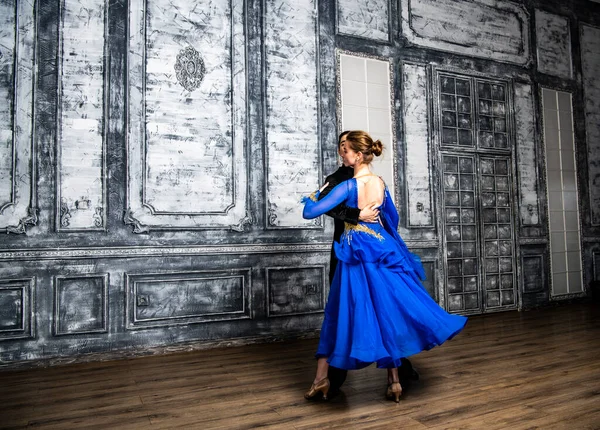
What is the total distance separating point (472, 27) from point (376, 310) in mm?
5031

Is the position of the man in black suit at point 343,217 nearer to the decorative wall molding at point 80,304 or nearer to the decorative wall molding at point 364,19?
the decorative wall molding at point 80,304

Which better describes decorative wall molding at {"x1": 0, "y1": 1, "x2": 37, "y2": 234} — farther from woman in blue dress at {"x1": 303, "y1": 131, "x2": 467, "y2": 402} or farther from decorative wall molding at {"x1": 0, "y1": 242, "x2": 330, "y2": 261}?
woman in blue dress at {"x1": 303, "y1": 131, "x2": 467, "y2": 402}

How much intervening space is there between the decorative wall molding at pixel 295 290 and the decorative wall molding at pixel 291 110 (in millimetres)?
462

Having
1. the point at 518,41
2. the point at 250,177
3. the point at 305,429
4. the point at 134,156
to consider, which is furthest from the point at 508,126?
the point at 305,429

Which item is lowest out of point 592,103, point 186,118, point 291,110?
point 186,118

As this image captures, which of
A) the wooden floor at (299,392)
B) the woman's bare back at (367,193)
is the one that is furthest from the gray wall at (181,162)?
the woman's bare back at (367,193)

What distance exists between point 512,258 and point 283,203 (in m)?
3.38

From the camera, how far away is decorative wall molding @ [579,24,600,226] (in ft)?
23.0

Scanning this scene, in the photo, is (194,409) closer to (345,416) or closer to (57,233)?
(345,416)

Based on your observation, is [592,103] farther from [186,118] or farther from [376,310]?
[376,310]

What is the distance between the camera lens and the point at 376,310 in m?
2.62

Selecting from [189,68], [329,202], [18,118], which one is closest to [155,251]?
[18,118]

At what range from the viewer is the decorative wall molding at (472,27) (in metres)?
5.81

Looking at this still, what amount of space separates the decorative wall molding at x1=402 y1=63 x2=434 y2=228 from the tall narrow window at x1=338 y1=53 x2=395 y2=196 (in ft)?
0.73
